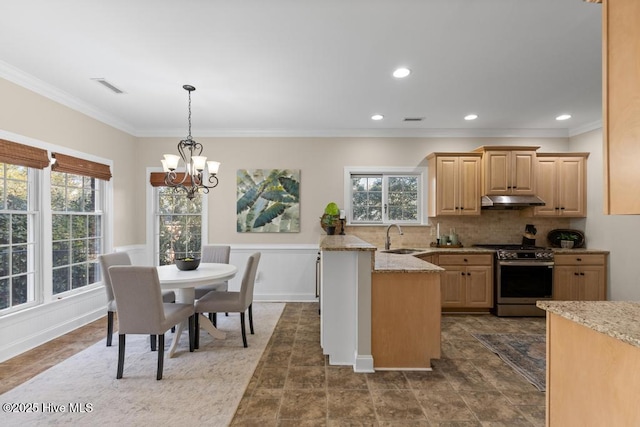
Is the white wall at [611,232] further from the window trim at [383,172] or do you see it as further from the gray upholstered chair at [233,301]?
the gray upholstered chair at [233,301]

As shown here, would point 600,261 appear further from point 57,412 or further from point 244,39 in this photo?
point 57,412

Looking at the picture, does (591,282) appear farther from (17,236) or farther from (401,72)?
(17,236)

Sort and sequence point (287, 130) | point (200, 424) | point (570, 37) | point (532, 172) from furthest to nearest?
1. point (287, 130)
2. point (532, 172)
3. point (570, 37)
4. point (200, 424)

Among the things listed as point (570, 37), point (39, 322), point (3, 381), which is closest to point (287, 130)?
point (570, 37)

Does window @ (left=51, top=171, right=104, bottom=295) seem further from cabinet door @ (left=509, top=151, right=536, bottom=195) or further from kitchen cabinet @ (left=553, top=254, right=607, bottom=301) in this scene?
kitchen cabinet @ (left=553, top=254, right=607, bottom=301)

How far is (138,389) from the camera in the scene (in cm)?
231

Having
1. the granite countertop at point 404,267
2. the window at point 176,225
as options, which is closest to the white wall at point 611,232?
the granite countertop at point 404,267

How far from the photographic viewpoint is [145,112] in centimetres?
402

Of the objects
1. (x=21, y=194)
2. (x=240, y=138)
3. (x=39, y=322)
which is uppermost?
(x=240, y=138)

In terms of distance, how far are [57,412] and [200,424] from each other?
1.02 m

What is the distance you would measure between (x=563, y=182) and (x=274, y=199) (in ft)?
14.0

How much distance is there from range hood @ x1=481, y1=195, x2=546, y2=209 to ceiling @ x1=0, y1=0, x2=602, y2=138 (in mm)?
1082

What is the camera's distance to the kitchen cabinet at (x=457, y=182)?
4.43 m

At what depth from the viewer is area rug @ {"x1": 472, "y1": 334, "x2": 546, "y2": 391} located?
2.54m
